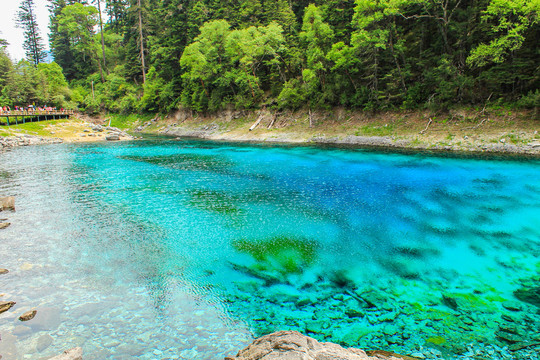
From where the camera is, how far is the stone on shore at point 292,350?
3969 mm

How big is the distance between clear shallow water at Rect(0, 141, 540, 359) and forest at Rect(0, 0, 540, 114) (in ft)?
43.8

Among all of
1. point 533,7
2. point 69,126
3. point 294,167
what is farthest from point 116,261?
point 69,126

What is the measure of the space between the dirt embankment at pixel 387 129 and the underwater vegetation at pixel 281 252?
2336cm

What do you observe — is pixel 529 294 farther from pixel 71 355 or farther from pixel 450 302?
pixel 71 355

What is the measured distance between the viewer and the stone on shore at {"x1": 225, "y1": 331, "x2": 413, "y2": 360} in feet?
13.0

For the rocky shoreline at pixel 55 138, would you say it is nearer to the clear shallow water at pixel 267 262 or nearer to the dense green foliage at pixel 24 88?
the dense green foliage at pixel 24 88

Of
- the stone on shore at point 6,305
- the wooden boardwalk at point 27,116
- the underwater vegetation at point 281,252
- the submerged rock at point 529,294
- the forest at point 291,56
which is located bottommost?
the submerged rock at point 529,294

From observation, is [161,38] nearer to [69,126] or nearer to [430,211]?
[69,126]

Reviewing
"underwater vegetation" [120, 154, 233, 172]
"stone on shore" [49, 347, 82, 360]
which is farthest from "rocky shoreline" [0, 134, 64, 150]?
"stone on shore" [49, 347, 82, 360]

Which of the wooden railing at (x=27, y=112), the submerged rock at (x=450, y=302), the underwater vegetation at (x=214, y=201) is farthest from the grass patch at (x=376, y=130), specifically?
the wooden railing at (x=27, y=112)

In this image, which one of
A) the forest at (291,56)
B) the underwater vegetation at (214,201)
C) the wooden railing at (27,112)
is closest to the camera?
the underwater vegetation at (214,201)

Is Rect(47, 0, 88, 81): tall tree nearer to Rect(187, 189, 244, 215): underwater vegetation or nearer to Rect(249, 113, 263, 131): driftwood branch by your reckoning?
Rect(249, 113, 263, 131): driftwood branch

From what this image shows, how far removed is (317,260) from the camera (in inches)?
351

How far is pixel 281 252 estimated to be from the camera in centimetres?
948
